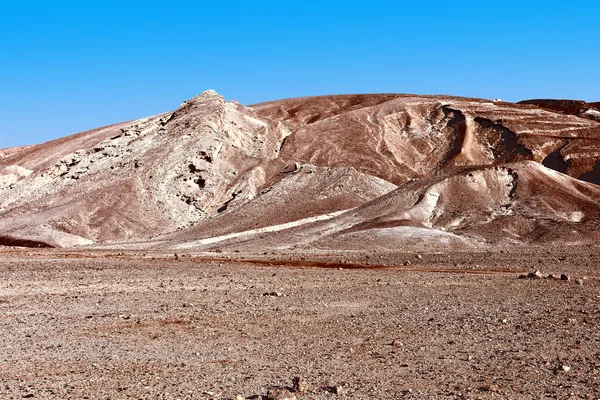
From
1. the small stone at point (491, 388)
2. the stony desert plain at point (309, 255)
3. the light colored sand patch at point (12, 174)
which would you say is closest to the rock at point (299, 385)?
the stony desert plain at point (309, 255)

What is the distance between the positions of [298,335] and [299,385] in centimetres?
451

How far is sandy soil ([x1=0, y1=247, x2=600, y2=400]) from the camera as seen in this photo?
10.8 m

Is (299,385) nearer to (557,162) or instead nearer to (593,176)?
(593,176)

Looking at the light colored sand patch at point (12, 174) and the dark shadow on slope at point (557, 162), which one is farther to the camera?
the light colored sand patch at point (12, 174)

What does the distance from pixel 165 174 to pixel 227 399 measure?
49.9 meters

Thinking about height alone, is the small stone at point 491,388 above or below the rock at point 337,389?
below

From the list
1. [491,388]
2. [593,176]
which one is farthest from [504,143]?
[491,388]

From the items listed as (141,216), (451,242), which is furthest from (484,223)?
(141,216)

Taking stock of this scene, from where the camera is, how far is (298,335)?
48.4 ft

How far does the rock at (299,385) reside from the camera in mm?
10227

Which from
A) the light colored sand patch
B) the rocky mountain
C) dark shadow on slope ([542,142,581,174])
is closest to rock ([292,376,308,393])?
the rocky mountain

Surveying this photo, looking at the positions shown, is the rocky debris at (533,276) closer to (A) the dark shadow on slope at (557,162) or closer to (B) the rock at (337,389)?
(B) the rock at (337,389)

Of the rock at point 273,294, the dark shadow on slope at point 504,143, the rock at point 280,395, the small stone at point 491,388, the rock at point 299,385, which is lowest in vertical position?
the small stone at point 491,388

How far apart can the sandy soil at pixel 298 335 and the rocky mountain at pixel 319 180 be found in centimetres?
1727
